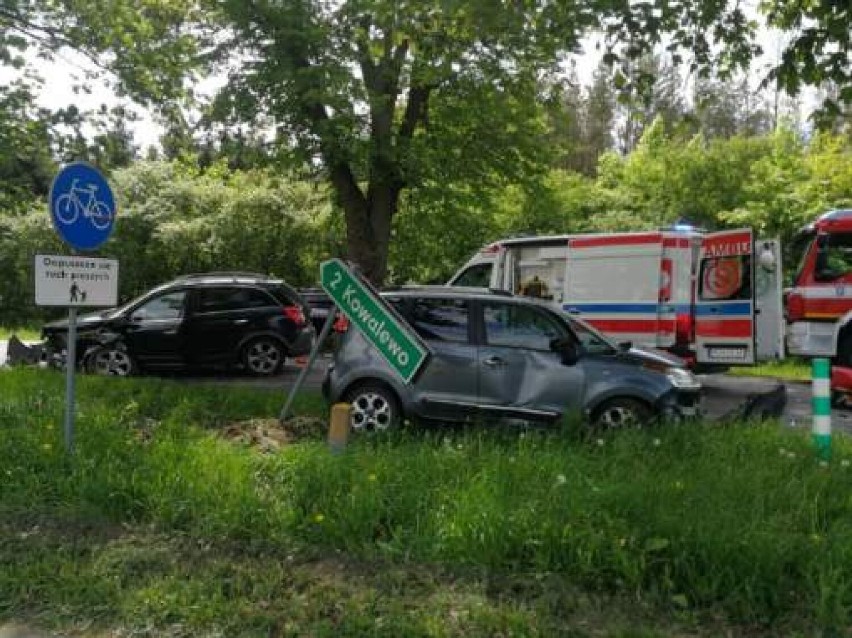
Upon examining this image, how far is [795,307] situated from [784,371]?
401cm

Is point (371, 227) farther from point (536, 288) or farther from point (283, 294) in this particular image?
point (536, 288)

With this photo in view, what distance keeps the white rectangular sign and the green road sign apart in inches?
70.4

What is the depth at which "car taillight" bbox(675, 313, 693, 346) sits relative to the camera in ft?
41.5

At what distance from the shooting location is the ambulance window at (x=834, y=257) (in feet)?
41.4

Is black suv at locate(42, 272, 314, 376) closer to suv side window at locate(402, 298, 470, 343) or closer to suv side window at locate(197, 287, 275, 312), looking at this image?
suv side window at locate(197, 287, 275, 312)

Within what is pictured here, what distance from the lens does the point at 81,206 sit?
6.71 m

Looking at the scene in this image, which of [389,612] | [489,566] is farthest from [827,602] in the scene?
[389,612]

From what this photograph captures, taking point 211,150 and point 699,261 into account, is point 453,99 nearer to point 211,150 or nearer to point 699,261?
point 211,150

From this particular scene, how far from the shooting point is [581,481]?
5.13m

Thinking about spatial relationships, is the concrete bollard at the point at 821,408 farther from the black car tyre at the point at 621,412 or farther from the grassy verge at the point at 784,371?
the grassy verge at the point at 784,371

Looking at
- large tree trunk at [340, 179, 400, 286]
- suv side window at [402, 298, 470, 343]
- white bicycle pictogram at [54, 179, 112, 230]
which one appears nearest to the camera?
white bicycle pictogram at [54, 179, 112, 230]

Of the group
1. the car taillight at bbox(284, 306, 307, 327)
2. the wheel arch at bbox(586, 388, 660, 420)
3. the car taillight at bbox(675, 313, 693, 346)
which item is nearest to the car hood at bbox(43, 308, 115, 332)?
the car taillight at bbox(284, 306, 307, 327)

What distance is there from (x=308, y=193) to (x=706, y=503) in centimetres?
2237

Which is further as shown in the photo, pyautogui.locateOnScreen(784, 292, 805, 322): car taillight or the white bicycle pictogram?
pyautogui.locateOnScreen(784, 292, 805, 322): car taillight
